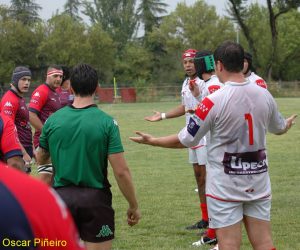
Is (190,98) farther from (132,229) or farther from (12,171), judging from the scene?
(12,171)

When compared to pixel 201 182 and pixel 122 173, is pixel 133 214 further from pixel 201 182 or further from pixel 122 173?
pixel 201 182

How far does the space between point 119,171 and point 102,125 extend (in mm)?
369

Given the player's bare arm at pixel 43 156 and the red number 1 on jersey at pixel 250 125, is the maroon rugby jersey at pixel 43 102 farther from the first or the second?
the red number 1 on jersey at pixel 250 125

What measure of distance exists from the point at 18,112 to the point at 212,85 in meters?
2.89

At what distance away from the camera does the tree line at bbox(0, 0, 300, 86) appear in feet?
202

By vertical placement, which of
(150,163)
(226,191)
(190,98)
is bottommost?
(150,163)

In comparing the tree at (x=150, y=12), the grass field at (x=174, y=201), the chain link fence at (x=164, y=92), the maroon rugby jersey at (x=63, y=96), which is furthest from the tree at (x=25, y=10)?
the maroon rugby jersey at (x=63, y=96)

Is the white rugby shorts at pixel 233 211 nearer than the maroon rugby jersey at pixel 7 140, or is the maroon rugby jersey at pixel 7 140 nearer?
the maroon rugby jersey at pixel 7 140

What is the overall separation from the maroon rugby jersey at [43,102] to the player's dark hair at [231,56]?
13.8 feet

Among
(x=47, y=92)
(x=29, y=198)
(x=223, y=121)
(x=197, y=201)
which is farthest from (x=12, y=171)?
(x=197, y=201)

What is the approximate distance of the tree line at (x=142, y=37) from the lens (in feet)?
202

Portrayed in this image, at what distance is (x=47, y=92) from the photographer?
27.1 feet

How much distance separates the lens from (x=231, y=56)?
14.7 feet

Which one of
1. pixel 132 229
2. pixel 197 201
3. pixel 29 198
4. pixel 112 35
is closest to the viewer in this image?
pixel 29 198
